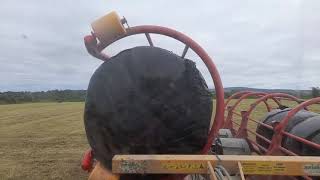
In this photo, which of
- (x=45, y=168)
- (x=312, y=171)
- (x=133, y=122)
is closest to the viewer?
(x=312, y=171)

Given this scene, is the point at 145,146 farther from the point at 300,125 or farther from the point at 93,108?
the point at 300,125

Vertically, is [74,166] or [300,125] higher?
[300,125]

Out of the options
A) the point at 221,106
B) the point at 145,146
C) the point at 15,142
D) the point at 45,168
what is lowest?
the point at 15,142

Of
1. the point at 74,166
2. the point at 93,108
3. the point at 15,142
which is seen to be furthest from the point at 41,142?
the point at 93,108

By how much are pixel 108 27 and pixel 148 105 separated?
50 cm

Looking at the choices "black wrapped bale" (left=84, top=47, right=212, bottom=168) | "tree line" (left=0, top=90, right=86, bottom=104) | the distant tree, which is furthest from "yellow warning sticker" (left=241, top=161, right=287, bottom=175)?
"tree line" (left=0, top=90, right=86, bottom=104)

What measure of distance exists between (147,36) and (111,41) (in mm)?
196

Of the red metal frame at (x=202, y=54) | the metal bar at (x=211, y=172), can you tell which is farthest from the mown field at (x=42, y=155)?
the metal bar at (x=211, y=172)

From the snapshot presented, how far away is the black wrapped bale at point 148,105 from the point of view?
2289 millimetres

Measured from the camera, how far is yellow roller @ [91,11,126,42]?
246 centimetres

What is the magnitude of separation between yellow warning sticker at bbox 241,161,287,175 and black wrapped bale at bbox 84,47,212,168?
40cm

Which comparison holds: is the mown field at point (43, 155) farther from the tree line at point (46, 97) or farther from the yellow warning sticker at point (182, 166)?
the tree line at point (46, 97)

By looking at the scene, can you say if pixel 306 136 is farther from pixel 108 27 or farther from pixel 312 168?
pixel 108 27

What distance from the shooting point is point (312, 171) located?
6.72ft
